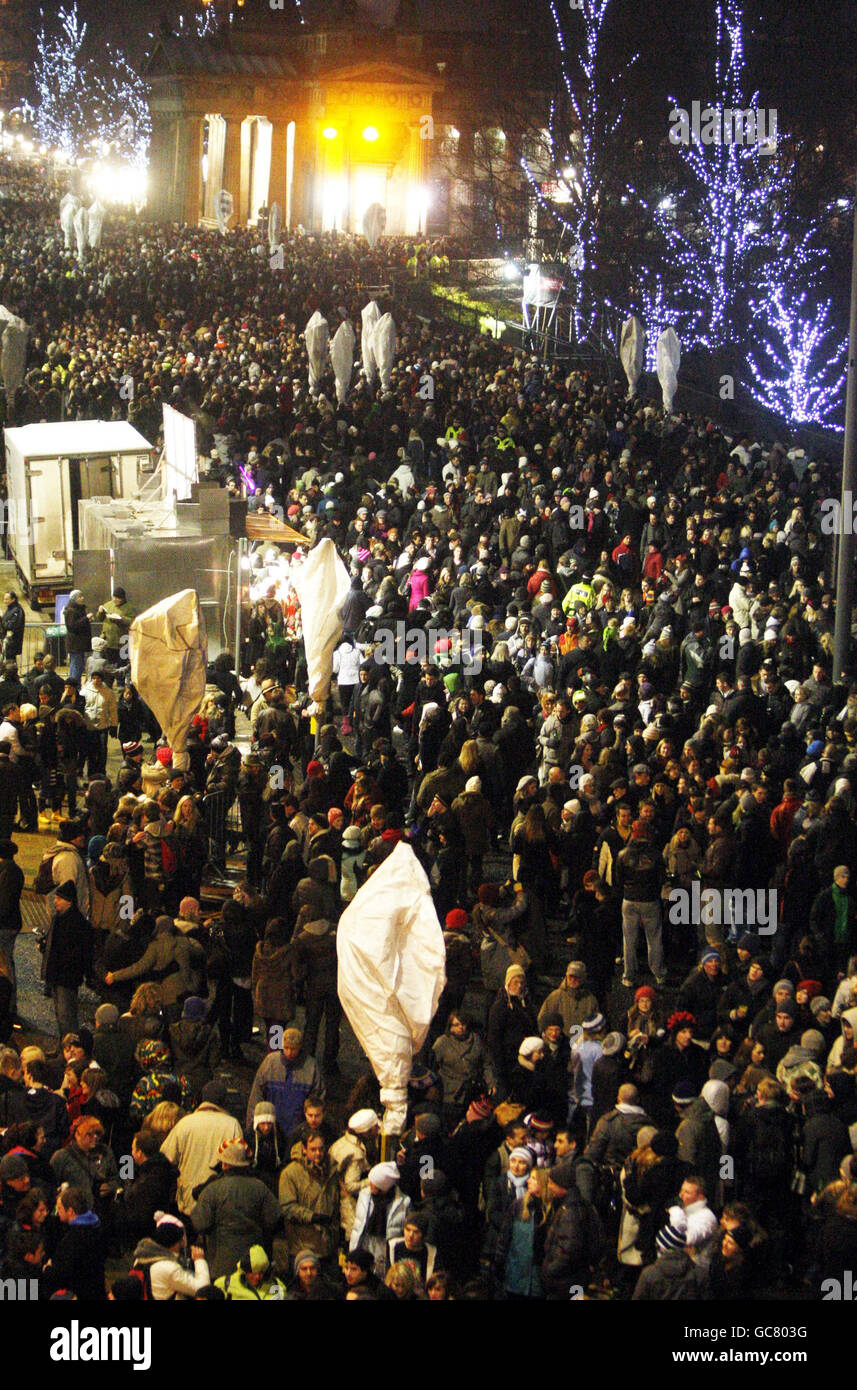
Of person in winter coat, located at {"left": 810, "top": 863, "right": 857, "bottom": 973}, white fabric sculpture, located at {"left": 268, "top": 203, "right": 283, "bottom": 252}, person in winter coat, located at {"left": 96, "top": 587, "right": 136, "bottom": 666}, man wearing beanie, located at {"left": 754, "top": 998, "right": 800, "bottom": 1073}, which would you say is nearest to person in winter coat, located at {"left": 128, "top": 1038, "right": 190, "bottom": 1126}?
man wearing beanie, located at {"left": 754, "top": 998, "right": 800, "bottom": 1073}

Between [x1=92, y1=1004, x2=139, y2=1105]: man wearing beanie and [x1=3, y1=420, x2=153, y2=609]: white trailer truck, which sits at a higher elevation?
[x1=3, y1=420, x2=153, y2=609]: white trailer truck

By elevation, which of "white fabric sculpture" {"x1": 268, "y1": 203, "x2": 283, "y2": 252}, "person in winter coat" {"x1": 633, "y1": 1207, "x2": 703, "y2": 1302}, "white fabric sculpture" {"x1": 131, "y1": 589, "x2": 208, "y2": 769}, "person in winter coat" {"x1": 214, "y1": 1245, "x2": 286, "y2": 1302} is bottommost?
"person in winter coat" {"x1": 214, "y1": 1245, "x2": 286, "y2": 1302}

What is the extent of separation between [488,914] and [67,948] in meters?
2.62

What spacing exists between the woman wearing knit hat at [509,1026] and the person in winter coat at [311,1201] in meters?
1.74

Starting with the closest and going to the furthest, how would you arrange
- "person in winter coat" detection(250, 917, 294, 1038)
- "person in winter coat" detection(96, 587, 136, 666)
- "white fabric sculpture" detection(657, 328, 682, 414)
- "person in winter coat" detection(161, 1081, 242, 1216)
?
"person in winter coat" detection(161, 1081, 242, 1216) → "person in winter coat" detection(250, 917, 294, 1038) → "person in winter coat" detection(96, 587, 136, 666) → "white fabric sculpture" detection(657, 328, 682, 414)

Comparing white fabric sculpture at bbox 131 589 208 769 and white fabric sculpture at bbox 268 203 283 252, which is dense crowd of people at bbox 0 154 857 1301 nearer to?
white fabric sculpture at bbox 131 589 208 769

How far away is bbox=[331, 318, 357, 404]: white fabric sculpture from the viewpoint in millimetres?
28478

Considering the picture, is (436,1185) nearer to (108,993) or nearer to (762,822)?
(108,993)

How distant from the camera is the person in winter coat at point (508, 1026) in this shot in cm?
1026

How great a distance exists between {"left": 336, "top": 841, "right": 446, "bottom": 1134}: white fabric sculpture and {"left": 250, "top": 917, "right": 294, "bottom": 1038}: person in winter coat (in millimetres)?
1328

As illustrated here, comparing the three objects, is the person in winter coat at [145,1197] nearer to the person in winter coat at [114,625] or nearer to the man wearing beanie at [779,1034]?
the man wearing beanie at [779,1034]

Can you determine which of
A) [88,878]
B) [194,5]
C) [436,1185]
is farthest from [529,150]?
Result: [194,5]

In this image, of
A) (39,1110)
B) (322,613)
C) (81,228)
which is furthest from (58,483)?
(81,228)
